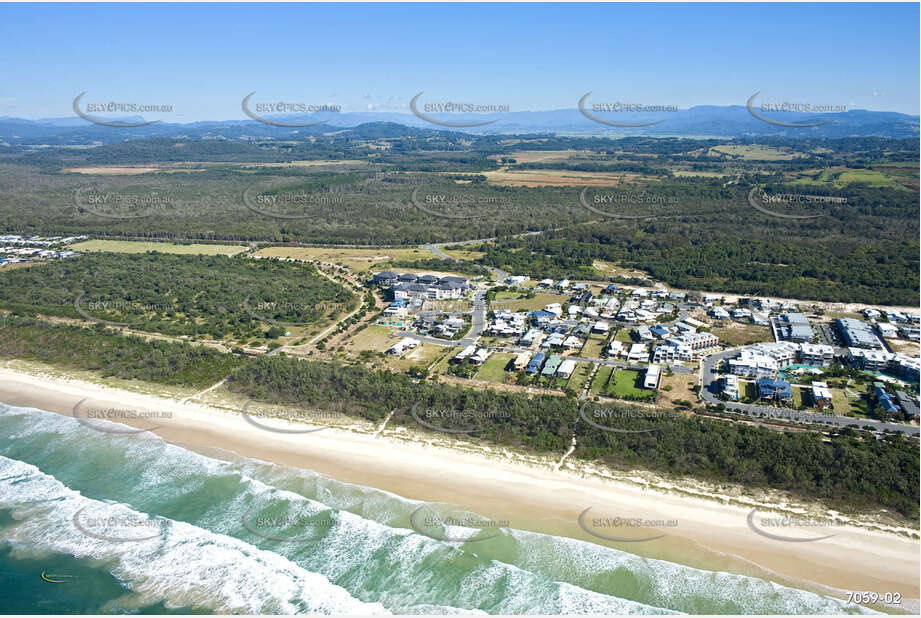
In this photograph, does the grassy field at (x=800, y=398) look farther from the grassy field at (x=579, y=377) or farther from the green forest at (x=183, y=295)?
the green forest at (x=183, y=295)

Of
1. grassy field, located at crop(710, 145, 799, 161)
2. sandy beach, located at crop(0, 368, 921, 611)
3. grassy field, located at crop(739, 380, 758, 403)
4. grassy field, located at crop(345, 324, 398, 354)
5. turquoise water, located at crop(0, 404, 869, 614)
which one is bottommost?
turquoise water, located at crop(0, 404, 869, 614)

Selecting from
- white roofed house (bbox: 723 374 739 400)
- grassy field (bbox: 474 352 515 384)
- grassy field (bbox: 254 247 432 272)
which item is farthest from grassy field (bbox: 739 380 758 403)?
grassy field (bbox: 254 247 432 272)

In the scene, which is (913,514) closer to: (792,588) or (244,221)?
(792,588)

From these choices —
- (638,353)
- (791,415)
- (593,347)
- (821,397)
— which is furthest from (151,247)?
(821,397)

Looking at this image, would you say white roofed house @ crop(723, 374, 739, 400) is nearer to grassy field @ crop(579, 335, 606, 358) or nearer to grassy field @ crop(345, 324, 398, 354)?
grassy field @ crop(579, 335, 606, 358)

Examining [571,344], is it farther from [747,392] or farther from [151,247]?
[151,247]
